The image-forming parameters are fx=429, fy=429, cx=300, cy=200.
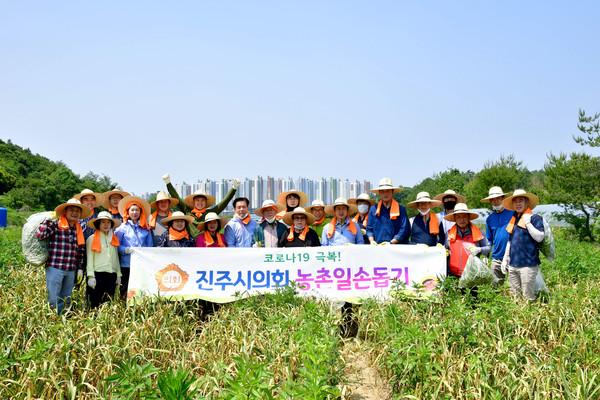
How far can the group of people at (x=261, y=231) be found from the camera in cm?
575

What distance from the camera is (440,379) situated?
3.65m

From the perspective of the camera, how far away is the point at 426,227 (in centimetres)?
643

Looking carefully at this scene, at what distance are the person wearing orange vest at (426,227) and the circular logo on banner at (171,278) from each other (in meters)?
3.43

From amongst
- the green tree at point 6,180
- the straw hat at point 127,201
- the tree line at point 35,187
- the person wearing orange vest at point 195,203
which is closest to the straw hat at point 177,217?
the person wearing orange vest at point 195,203

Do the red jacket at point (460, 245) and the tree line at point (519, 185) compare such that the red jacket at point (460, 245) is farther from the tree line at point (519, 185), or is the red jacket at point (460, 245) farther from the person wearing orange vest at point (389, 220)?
the tree line at point (519, 185)

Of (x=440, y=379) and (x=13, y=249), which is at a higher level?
(x=13, y=249)

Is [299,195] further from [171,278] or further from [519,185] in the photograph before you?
[519,185]

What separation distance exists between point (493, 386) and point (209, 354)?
2.66m

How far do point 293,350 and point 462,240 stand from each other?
3126mm

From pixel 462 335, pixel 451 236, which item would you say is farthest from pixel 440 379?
pixel 451 236

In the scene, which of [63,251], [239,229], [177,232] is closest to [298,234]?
[239,229]

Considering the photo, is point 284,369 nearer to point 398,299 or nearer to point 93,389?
point 93,389

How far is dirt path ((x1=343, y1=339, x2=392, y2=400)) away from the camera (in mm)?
4230

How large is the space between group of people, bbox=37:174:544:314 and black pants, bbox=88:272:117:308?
1 centimetres
